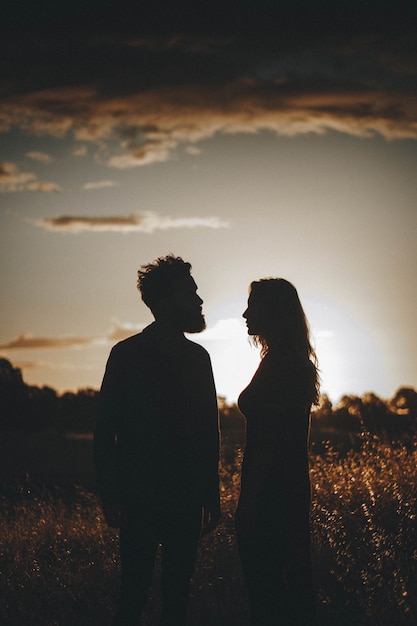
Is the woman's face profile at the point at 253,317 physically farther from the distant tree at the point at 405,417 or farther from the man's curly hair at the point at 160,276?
the distant tree at the point at 405,417

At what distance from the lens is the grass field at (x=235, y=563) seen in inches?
213

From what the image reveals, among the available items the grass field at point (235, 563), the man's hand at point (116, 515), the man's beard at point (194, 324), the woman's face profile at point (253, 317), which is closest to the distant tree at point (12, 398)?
the grass field at point (235, 563)

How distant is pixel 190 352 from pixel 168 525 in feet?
3.32

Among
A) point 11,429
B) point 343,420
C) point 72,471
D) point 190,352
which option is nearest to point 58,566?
point 190,352

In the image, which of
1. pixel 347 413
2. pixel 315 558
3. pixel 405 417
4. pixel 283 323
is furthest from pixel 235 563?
pixel 347 413

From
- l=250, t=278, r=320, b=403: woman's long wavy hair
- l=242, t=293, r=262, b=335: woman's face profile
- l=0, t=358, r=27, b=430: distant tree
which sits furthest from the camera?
l=0, t=358, r=27, b=430: distant tree

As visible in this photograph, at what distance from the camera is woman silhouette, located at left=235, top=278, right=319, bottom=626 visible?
390cm

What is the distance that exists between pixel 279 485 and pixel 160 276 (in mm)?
1415

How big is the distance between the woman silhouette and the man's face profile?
0.52 metres

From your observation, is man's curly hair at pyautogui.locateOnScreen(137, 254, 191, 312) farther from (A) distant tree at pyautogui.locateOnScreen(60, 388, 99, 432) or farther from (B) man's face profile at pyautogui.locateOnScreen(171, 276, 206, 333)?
(A) distant tree at pyautogui.locateOnScreen(60, 388, 99, 432)

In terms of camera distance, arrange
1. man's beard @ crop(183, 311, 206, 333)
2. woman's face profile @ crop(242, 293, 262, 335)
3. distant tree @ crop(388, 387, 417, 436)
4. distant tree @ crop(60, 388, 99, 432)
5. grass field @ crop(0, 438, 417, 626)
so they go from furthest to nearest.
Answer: distant tree @ crop(60, 388, 99, 432) < distant tree @ crop(388, 387, 417, 436) < grass field @ crop(0, 438, 417, 626) < man's beard @ crop(183, 311, 206, 333) < woman's face profile @ crop(242, 293, 262, 335)

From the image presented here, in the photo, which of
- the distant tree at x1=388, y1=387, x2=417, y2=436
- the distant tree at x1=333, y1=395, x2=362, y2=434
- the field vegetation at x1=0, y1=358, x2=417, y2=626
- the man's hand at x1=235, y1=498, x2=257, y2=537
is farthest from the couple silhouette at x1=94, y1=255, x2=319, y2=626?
the distant tree at x1=333, y1=395, x2=362, y2=434

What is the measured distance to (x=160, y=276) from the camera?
14.2ft

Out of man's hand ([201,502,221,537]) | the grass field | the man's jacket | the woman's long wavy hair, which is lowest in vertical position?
the grass field
